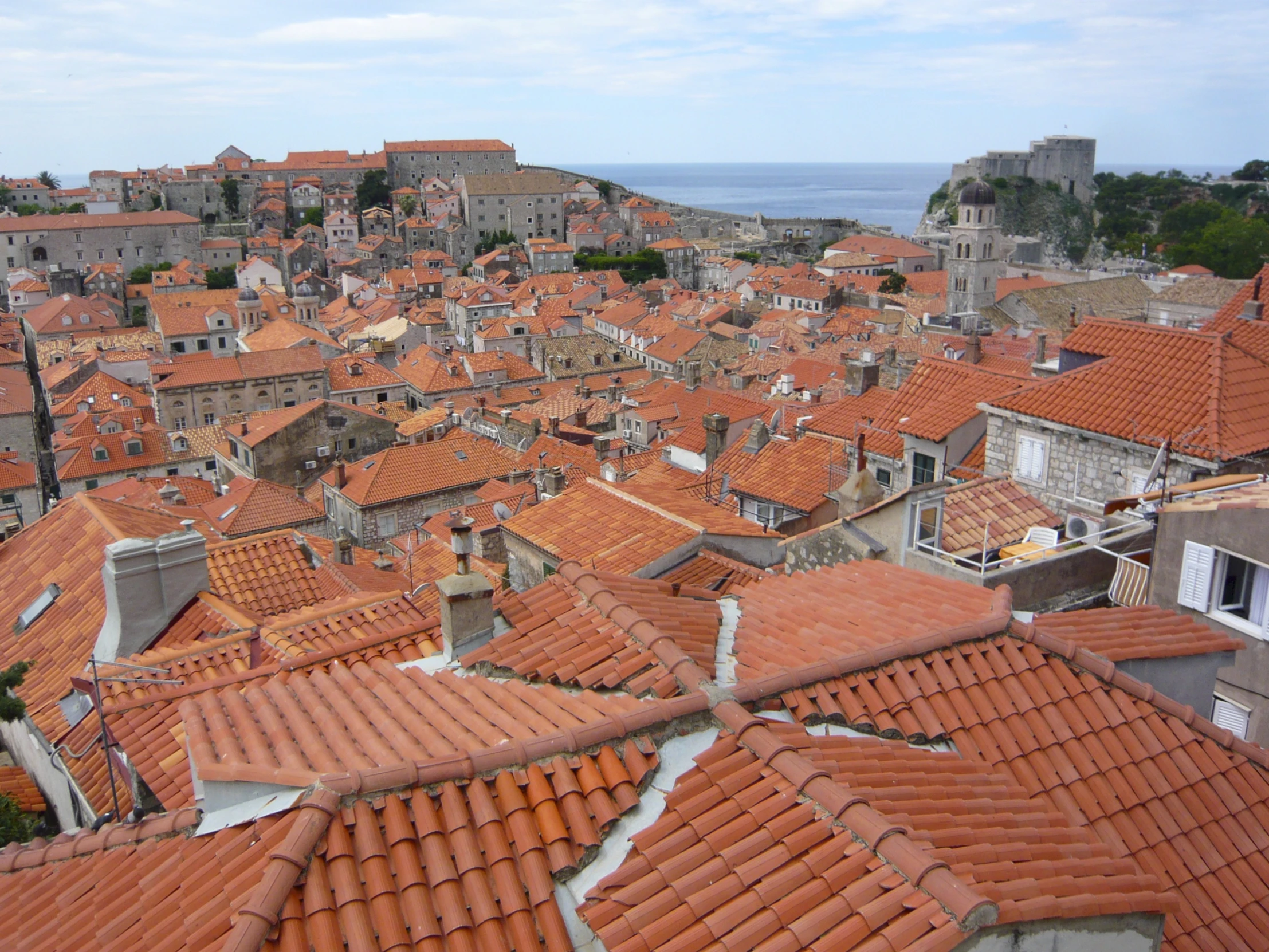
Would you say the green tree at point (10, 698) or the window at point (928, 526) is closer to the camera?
the green tree at point (10, 698)

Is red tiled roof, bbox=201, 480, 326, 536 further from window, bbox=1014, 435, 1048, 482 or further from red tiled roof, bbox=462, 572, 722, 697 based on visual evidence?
red tiled roof, bbox=462, 572, 722, 697

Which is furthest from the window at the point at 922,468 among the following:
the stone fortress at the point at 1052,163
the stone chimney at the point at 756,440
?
the stone fortress at the point at 1052,163

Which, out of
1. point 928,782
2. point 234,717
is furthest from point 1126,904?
point 234,717

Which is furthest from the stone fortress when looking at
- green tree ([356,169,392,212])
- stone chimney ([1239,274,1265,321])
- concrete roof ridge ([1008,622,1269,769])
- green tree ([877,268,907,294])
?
concrete roof ridge ([1008,622,1269,769])

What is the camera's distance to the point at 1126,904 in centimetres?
341

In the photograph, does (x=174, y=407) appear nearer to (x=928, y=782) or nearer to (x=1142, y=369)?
(x=1142, y=369)

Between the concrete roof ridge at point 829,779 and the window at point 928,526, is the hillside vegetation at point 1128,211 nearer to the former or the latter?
the window at point 928,526

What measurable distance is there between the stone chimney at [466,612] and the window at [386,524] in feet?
72.8

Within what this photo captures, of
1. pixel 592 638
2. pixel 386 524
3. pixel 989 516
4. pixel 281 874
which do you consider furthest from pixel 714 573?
pixel 386 524

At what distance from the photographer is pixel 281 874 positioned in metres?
3.26

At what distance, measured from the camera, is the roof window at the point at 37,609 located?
9883 millimetres

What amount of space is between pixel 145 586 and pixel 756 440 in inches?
460

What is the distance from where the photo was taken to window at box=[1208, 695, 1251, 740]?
7.21 meters

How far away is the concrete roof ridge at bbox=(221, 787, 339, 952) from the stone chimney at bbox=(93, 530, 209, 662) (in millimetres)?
5928
